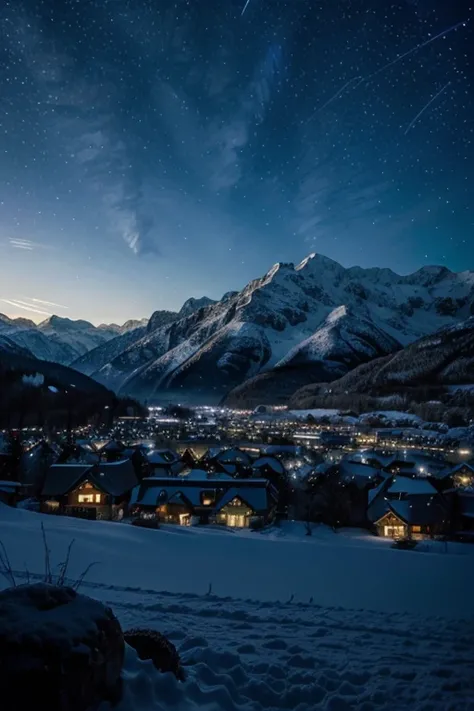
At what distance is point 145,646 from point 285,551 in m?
12.9

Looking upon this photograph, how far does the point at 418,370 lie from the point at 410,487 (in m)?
147

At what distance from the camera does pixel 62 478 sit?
3328cm

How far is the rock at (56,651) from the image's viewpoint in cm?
405

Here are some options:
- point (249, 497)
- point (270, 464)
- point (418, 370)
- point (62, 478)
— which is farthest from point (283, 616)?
point (418, 370)

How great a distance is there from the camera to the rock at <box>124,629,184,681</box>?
5938mm

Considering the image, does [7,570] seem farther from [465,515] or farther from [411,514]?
[465,515]

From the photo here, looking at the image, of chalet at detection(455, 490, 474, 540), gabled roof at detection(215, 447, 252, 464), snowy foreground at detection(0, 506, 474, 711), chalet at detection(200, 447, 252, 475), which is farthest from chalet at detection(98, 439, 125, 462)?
chalet at detection(455, 490, 474, 540)

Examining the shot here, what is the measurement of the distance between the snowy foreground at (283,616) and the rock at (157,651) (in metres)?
0.28

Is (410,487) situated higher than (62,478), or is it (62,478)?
(410,487)

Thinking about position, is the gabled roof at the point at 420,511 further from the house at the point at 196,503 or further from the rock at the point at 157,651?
the rock at the point at 157,651

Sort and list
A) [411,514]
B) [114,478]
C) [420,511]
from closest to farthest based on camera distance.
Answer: [411,514] → [420,511] → [114,478]

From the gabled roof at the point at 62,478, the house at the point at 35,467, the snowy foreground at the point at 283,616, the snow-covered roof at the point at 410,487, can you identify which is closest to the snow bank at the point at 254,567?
the snowy foreground at the point at 283,616

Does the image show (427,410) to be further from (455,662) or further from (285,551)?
(455,662)

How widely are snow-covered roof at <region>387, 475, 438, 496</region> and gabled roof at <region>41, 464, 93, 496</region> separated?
2406 centimetres
